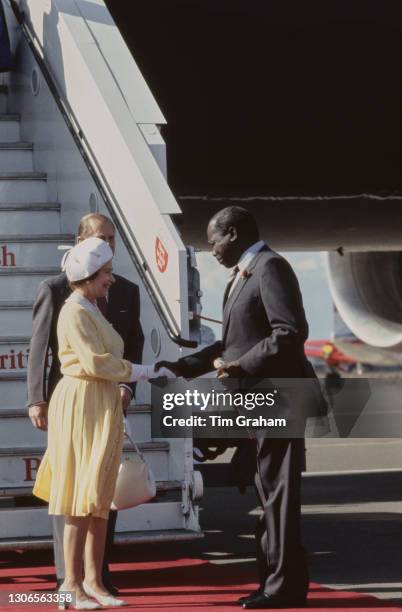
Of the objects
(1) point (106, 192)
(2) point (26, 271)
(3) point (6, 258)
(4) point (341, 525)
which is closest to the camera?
(1) point (106, 192)

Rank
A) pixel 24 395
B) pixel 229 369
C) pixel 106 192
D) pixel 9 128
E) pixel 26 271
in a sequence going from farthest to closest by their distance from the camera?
pixel 9 128, pixel 26 271, pixel 106 192, pixel 24 395, pixel 229 369

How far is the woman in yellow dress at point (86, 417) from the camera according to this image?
5.78m

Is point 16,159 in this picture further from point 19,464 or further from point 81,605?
point 81,605

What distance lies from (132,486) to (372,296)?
803cm

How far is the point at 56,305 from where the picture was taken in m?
6.31

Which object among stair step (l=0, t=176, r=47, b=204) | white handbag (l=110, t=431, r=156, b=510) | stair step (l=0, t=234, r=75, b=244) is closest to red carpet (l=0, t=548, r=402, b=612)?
white handbag (l=110, t=431, r=156, b=510)

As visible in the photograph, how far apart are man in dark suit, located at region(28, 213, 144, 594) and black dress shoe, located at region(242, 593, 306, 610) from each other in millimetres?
636

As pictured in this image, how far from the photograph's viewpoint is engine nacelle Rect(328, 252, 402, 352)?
44.9 feet

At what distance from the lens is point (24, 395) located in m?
7.32

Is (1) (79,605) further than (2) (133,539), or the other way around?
(2) (133,539)

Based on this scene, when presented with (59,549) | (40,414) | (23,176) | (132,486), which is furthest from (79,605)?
(23,176)

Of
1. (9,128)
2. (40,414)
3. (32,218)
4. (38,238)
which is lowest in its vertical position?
(40,414)

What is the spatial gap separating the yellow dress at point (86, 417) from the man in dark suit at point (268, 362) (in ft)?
0.90

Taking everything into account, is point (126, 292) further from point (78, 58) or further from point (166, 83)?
point (166, 83)
